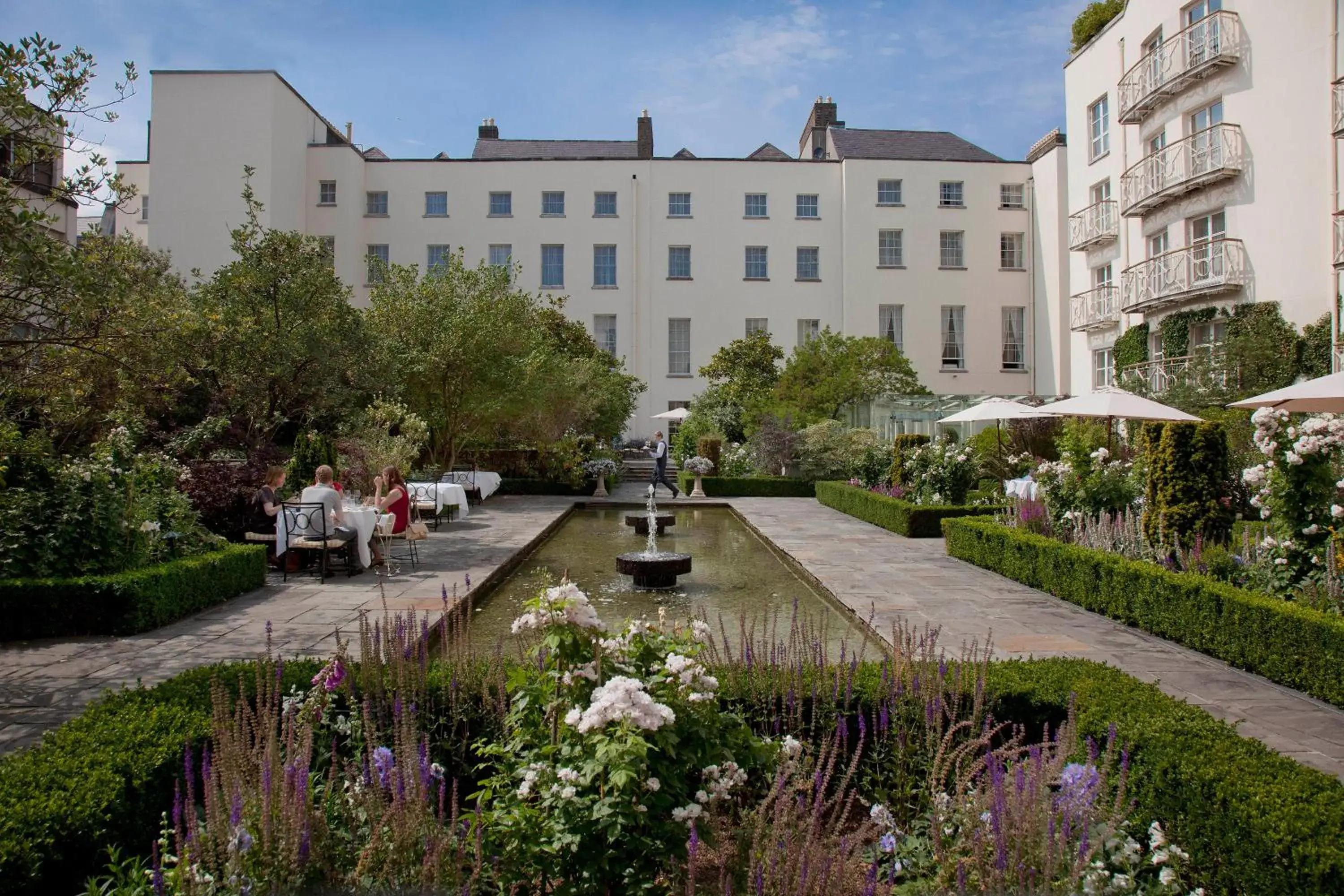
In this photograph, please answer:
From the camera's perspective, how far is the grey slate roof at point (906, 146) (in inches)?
1422

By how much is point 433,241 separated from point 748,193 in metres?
13.2

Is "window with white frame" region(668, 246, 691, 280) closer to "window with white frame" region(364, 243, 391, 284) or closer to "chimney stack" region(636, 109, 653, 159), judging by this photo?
"chimney stack" region(636, 109, 653, 159)

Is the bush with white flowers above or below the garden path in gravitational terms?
above

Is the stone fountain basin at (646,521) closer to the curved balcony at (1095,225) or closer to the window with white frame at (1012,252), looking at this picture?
the curved balcony at (1095,225)

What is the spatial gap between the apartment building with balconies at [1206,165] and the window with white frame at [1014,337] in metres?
9.29

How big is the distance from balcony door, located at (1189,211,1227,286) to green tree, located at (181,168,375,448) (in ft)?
58.5

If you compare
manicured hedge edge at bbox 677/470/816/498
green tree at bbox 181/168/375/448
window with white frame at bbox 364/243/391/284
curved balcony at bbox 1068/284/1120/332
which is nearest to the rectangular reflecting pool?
green tree at bbox 181/168/375/448

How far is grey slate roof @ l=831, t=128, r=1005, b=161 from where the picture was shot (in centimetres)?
3612

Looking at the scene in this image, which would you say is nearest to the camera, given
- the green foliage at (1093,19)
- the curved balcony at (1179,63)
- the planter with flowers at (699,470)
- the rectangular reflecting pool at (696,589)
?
the rectangular reflecting pool at (696,589)

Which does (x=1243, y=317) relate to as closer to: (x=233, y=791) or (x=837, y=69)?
(x=837, y=69)

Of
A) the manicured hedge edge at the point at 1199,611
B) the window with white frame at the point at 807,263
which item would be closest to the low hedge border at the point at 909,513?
the manicured hedge edge at the point at 1199,611

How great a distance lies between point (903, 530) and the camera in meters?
13.6

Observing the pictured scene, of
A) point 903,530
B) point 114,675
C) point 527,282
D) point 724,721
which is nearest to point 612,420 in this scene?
point 527,282

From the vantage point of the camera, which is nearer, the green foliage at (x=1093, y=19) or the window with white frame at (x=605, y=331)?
the green foliage at (x=1093, y=19)
